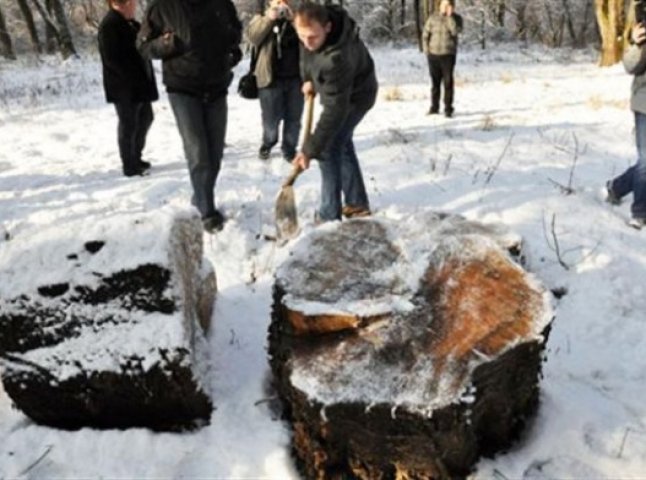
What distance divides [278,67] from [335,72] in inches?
77.9

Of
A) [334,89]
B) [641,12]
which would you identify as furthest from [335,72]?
[641,12]

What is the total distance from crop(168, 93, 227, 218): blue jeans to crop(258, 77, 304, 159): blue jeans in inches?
49.1

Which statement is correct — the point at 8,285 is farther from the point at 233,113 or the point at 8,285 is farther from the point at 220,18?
the point at 233,113

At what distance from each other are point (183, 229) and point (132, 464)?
3.62ft

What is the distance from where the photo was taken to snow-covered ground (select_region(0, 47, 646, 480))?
8.89ft

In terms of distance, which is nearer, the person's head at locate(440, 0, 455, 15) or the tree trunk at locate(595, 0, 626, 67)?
the person's head at locate(440, 0, 455, 15)

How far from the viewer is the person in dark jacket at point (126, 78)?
17.6 feet

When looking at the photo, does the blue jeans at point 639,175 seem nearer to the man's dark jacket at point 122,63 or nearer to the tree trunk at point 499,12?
the man's dark jacket at point 122,63

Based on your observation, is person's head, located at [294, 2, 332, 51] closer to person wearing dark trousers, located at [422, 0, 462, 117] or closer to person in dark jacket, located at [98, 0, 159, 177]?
person in dark jacket, located at [98, 0, 159, 177]

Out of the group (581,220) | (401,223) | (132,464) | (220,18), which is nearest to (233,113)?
(220,18)

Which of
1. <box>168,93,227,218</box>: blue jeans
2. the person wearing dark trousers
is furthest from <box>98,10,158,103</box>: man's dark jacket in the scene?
the person wearing dark trousers

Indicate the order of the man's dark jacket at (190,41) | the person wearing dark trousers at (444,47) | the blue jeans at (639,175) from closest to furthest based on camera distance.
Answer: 1. the man's dark jacket at (190,41)
2. the blue jeans at (639,175)
3. the person wearing dark trousers at (444,47)

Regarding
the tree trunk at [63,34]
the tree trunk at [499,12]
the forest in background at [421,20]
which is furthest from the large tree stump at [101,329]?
the tree trunk at [499,12]

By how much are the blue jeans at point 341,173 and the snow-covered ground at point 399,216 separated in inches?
13.0
